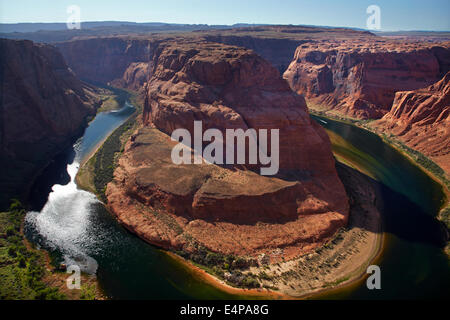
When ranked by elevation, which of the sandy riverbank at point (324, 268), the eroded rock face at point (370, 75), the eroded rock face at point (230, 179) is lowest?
the sandy riverbank at point (324, 268)

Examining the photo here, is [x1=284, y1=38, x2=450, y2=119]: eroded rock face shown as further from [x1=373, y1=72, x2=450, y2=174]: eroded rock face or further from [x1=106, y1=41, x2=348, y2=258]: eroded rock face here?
[x1=106, y1=41, x2=348, y2=258]: eroded rock face


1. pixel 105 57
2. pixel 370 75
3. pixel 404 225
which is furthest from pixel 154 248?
pixel 105 57

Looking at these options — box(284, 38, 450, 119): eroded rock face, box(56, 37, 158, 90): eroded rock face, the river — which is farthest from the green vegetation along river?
box(56, 37, 158, 90): eroded rock face

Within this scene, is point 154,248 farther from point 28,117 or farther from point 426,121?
point 426,121

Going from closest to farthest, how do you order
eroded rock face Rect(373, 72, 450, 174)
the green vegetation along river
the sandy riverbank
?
the sandy riverbank < the green vegetation along river < eroded rock face Rect(373, 72, 450, 174)

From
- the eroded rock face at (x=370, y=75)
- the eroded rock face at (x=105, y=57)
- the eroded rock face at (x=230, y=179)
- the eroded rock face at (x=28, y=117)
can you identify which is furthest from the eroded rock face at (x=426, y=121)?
the eroded rock face at (x=105, y=57)

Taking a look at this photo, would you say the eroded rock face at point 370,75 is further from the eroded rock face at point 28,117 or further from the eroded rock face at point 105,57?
the eroded rock face at point 105,57
